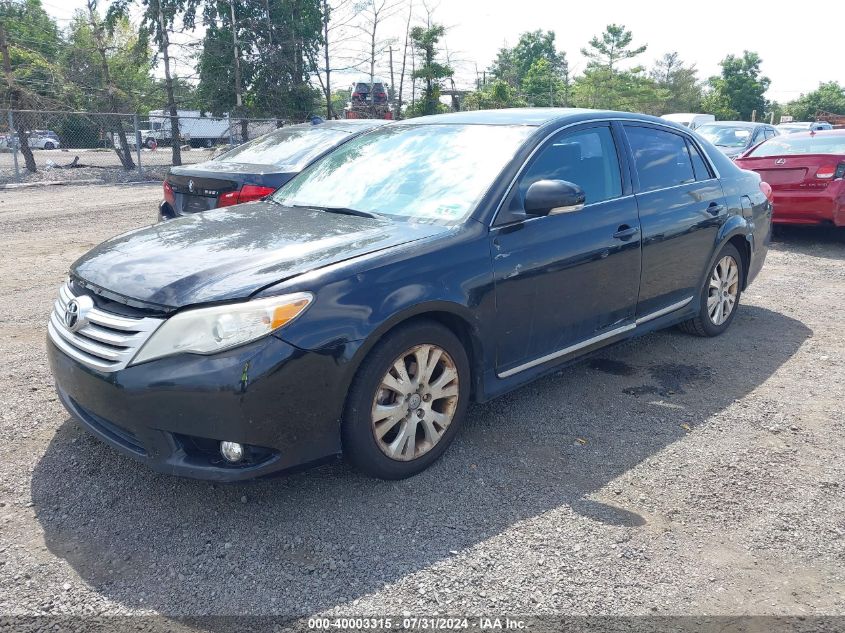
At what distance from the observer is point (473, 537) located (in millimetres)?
2893

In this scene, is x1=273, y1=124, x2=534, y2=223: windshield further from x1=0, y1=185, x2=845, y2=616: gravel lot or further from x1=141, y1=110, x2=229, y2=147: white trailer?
x1=141, y1=110, x2=229, y2=147: white trailer

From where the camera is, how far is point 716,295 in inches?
214

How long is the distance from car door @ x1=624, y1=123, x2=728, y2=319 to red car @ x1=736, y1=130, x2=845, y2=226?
4.68 meters

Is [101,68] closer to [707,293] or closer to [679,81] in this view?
[707,293]

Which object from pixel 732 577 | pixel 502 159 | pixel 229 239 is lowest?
pixel 732 577

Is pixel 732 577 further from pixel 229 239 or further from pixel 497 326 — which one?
pixel 229 239

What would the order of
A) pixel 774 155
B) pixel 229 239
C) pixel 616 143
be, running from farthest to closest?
pixel 774 155 < pixel 616 143 < pixel 229 239

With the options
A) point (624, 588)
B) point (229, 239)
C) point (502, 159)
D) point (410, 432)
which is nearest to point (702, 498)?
point (624, 588)

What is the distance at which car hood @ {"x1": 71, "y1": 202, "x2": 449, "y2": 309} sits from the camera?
9.50 ft

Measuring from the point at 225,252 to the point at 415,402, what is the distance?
1119 mm

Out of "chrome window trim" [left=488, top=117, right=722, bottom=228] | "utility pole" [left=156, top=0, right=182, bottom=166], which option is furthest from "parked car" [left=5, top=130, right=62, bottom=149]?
"chrome window trim" [left=488, top=117, right=722, bottom=228]

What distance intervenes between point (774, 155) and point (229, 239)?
8.66m

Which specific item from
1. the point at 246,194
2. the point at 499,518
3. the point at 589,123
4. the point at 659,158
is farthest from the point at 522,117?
the point at 246,194

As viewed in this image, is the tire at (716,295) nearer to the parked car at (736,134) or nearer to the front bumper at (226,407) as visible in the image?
the front bumper at (226,407)
